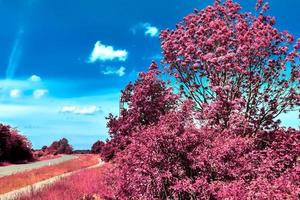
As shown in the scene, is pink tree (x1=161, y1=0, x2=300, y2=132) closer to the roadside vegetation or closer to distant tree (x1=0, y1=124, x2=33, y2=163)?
the roadside vegetation

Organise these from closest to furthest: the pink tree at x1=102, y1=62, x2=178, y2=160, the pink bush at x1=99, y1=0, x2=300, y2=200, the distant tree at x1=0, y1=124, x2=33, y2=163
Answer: the pink bush at x1=99, y1=0, x2=300, y2=200
the pink tree at x1=102, y1=62, x2=178, y2=160
the distant tree at x1=0, y1=124, x2=33, y2=163

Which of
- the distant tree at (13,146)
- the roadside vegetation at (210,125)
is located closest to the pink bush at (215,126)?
the roadside vegetation at (210,125)

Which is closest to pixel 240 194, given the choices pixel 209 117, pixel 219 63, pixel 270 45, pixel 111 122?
pixel 209 117

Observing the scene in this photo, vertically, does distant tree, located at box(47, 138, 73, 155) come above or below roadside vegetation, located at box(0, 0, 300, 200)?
above

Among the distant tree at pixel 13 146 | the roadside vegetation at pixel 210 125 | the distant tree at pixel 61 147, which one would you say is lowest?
the roadside vegetation at pixel 210 125

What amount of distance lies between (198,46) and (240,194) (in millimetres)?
8588

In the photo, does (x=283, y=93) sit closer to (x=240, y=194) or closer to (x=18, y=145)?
(x=240, y=194)

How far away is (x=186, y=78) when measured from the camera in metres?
18.0

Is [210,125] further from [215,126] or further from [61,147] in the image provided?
[61,147]

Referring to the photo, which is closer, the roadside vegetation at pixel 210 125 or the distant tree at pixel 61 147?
the roadside vegetation at pixel 210 125

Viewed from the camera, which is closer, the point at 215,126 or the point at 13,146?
the point at 215,126

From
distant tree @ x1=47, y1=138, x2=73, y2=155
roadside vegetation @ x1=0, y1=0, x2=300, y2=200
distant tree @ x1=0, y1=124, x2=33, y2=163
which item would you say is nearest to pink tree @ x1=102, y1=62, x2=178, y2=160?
roadside vegetation @ x1=0, y1=0, x2=300, y2=200

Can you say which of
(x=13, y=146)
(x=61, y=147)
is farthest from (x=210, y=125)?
(x=61, y=147)

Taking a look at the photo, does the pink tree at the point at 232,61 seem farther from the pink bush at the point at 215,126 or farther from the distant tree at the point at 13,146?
the distant tree at the point at 13,146
